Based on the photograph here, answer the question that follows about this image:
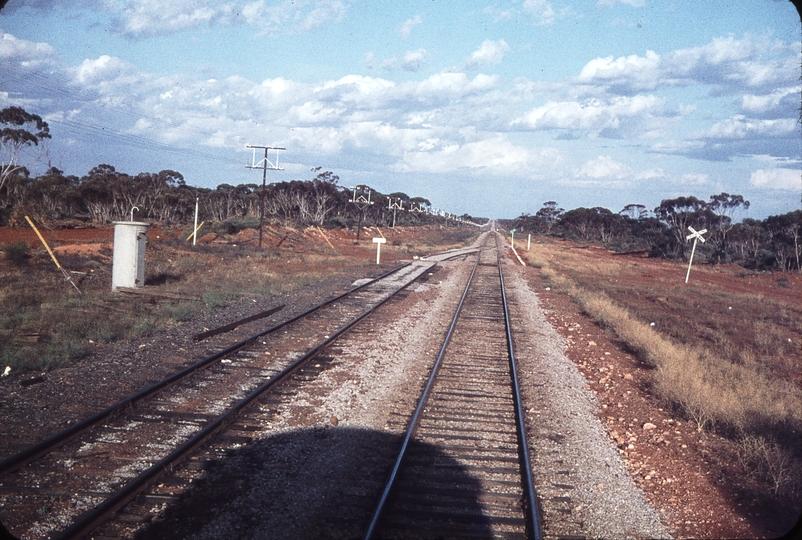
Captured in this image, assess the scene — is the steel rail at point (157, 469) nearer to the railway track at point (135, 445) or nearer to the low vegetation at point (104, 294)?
the railway track at point (135, 445)

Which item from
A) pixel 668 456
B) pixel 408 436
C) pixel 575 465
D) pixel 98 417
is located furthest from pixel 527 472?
pixel 98 417

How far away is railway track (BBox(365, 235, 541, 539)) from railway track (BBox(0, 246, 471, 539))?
186 cm

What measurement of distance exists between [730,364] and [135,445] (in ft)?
36.4

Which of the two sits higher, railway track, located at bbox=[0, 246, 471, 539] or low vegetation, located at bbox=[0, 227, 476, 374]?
low vegetation, located at bbox=[0, 227, 476, 374]

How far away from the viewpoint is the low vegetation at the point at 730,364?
687 centimetres

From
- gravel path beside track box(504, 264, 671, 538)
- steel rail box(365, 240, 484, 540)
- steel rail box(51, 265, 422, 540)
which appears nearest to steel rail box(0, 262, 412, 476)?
steel rail box(51, 265, 422, 540)

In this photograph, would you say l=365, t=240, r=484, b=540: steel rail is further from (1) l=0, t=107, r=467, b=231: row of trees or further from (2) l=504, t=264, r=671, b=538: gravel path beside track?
(1) l=0, t=107, r=467, b=231: row of trees

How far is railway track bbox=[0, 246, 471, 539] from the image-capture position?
15.0ft

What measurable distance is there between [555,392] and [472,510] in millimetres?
4230

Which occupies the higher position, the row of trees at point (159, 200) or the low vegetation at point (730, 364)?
the row of trees at point (159, 200)

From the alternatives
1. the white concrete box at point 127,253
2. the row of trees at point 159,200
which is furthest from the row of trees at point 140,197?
the white concrete box at point 127,253

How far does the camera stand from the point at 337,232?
67438 millimetres

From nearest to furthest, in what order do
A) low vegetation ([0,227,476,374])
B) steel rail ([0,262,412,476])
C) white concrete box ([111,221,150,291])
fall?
steel rail ([0,262,412,476]) < low vegetation ([0,227,476,374]) < white concrete box ([111,221,150,291])

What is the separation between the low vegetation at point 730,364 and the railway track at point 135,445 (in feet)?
18.4
